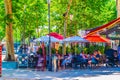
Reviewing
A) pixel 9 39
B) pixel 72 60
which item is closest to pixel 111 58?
pixel 72 60

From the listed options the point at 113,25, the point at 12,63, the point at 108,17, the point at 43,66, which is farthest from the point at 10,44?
the point at 108,17

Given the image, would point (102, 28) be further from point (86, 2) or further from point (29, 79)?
point (86, 2)

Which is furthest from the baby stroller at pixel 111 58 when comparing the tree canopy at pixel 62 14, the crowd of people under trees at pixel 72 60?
the tree canopy at pixel 62 14

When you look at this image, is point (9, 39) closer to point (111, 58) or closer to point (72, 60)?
point (72, 60)

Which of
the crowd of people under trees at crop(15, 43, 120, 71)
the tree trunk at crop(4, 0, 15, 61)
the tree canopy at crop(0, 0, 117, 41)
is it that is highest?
the tree canopy at crop(0, 0, 117, 41)

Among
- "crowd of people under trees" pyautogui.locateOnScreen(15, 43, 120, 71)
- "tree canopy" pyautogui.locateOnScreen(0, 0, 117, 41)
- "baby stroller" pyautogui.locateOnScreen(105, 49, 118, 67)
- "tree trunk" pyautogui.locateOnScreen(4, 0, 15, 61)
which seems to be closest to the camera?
"crowd of people under trees" pyautogui.locateOnScreen(15, 43, 120, 71)

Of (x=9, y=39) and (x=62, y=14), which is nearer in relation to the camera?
(x=9, y=39)

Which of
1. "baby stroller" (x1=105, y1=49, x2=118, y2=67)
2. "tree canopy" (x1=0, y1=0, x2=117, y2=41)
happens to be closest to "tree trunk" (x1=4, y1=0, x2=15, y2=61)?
"baby stroller" (x1=105, y1=49, x2=118, y2=67)

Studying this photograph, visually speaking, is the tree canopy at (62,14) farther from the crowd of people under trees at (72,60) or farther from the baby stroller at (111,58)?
the crowd of people under trees at (72,60)

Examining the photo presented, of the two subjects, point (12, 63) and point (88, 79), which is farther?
point (12, 63)

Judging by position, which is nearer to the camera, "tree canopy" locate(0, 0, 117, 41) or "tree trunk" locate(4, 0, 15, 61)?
"tree trunk" locate(4, 0, 15, 61)

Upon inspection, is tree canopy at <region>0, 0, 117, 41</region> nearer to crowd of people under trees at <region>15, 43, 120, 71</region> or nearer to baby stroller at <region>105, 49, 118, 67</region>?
baby stroller at <region>105, 49, 118, 67</region>

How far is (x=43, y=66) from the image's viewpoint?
29219mm

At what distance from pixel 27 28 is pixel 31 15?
545 cm
